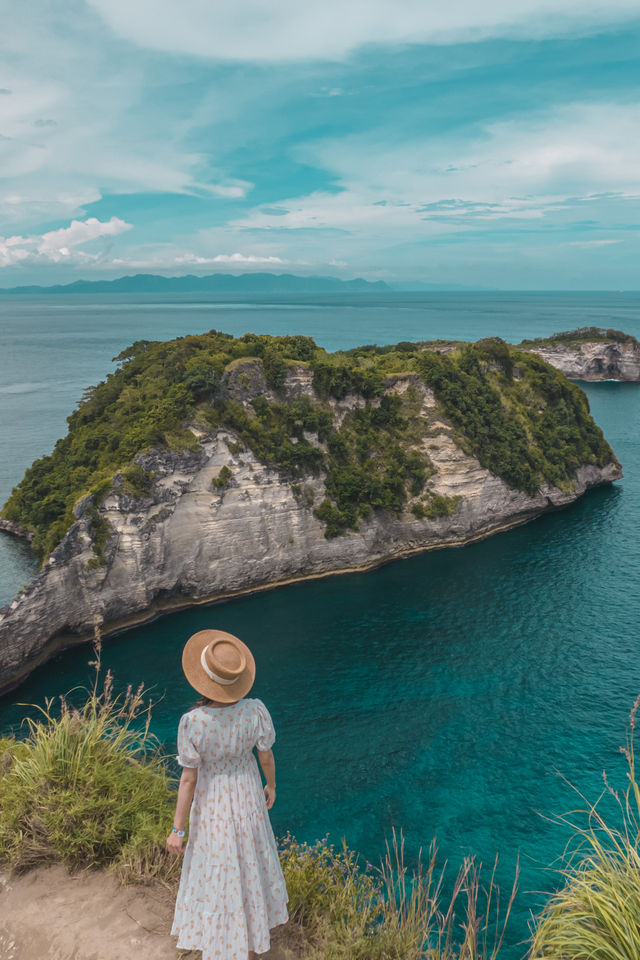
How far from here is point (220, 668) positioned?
239 inches

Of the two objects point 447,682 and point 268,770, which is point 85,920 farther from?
point 447,682

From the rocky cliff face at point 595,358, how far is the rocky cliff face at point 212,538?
252ft

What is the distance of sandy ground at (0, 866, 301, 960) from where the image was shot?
6.88 metres

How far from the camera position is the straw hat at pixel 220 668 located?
6.11 meters

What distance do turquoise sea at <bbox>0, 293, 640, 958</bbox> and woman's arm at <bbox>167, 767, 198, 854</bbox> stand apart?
14187 mm

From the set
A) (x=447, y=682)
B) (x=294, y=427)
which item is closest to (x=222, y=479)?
(x=294, y=427)

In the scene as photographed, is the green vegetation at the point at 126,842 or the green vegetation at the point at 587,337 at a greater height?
the green vegetation at the point at 587,337

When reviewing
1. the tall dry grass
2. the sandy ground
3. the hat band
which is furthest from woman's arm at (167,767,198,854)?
the tall dry grass

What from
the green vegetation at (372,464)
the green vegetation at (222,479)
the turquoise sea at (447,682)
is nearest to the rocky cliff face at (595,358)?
the turquoise sea at (447,682)

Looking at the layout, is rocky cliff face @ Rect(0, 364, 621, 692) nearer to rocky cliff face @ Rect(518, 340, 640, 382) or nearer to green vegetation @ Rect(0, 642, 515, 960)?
green vegetation @ Rect(0, 642, 515, 960)

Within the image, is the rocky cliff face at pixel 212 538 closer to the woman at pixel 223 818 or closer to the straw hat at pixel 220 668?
the woman at pixel 223 818

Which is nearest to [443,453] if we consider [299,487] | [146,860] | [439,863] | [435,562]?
[435,562]

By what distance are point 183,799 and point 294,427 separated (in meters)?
36.7

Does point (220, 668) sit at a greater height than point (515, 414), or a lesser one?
greater
